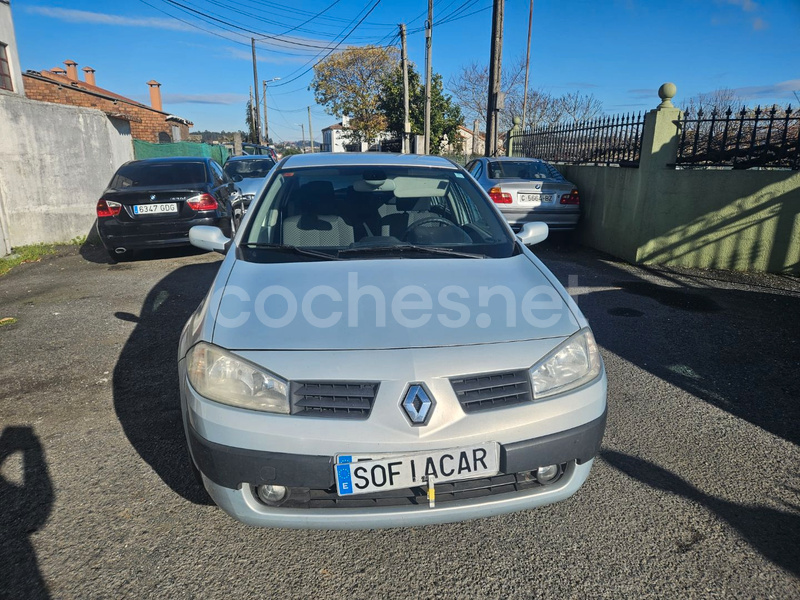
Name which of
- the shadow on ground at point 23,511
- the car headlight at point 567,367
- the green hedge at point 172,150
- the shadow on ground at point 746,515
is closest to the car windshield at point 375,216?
the car headlight at point 567,367

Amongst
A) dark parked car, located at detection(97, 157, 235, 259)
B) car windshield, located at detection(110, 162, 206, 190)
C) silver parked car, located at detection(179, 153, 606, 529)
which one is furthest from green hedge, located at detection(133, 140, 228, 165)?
silver parked car, located at detection(179, 153, 606, 529)

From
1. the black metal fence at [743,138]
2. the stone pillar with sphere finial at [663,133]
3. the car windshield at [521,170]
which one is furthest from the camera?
the car windshield at [521,170]

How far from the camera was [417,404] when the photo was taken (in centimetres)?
196

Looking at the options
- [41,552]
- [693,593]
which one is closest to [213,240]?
[41,552]

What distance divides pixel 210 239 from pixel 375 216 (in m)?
1.00

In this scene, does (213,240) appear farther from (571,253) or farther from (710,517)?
(571,253)

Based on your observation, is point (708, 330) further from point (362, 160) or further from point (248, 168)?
point (248, 168)

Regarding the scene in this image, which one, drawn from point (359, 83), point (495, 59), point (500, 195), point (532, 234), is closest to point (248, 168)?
point (495, 59)

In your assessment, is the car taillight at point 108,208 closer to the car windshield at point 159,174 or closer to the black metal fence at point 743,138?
the car windshield at point 159,174

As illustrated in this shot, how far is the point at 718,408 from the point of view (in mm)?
3586

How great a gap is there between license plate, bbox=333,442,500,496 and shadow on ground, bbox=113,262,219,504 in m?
1.02

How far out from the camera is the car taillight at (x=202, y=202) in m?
7.98

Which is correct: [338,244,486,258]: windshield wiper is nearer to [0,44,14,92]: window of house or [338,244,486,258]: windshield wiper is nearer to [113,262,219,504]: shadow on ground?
[113,262,219,504]: shadow on ground

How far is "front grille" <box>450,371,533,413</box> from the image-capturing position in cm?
201
